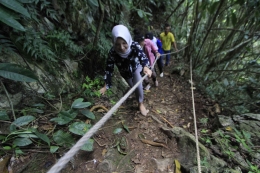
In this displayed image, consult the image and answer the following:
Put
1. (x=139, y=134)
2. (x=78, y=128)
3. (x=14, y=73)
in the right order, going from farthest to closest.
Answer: (x=139, y=134) → (x=78, y=128) → (x=14, y=73)

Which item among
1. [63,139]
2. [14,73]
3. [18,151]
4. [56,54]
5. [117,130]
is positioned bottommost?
[18,151]

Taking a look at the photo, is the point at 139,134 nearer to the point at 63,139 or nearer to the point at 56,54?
the point at 63,139

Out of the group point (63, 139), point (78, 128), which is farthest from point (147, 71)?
point (63, 139)

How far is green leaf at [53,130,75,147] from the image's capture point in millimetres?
1647

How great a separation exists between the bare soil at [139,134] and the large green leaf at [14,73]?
786mm

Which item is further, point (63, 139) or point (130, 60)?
point (130, 60)

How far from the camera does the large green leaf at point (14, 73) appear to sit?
1.57m

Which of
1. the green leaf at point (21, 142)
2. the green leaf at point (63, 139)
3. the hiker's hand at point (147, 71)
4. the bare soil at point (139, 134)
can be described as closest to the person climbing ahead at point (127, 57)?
the hiker's hand at point (147, 71)

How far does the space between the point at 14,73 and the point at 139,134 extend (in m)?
1.70

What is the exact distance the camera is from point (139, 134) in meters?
2.28

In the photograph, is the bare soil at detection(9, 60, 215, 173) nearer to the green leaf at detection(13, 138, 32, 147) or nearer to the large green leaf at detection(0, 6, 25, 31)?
the green leaf at detection(13, 138, 32, 147)

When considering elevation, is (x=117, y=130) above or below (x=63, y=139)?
above

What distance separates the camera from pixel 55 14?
97.0 inches

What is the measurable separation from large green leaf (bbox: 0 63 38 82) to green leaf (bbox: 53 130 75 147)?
650 mm
